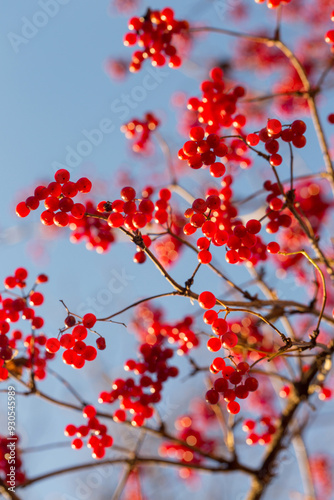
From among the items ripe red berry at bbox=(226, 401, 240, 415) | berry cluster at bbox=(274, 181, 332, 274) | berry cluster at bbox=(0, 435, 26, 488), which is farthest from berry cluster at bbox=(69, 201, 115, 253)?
berry cluster at bbox=(274, 181, 332, 274)

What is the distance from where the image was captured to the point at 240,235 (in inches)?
76.3

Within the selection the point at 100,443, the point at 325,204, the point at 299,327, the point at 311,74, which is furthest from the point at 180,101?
the point at 100,443

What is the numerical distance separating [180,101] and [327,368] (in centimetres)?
620

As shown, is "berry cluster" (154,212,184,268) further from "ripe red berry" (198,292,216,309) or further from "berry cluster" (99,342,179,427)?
"ripe red berry" (198,292,216,309)

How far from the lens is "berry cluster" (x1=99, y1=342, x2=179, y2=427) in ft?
7.94

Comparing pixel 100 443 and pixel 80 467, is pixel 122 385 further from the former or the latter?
pixel 80 467

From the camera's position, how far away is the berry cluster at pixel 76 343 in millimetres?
1886

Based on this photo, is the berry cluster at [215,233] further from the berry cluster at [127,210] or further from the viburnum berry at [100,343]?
the viburnum berry at [100,343]

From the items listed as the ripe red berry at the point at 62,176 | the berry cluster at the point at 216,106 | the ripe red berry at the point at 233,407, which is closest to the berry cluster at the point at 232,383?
the ripe red berry at the point at 233,407

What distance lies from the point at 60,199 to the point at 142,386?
4.18 feet

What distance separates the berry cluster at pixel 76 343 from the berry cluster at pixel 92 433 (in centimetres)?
58

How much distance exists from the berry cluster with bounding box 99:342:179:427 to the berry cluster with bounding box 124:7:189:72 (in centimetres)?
207

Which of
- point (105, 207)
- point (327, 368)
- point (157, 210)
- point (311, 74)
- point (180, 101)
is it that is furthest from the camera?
point (180, 101)

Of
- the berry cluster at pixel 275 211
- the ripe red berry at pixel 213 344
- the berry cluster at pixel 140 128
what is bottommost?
the ripe red berry at pixel 213 344
